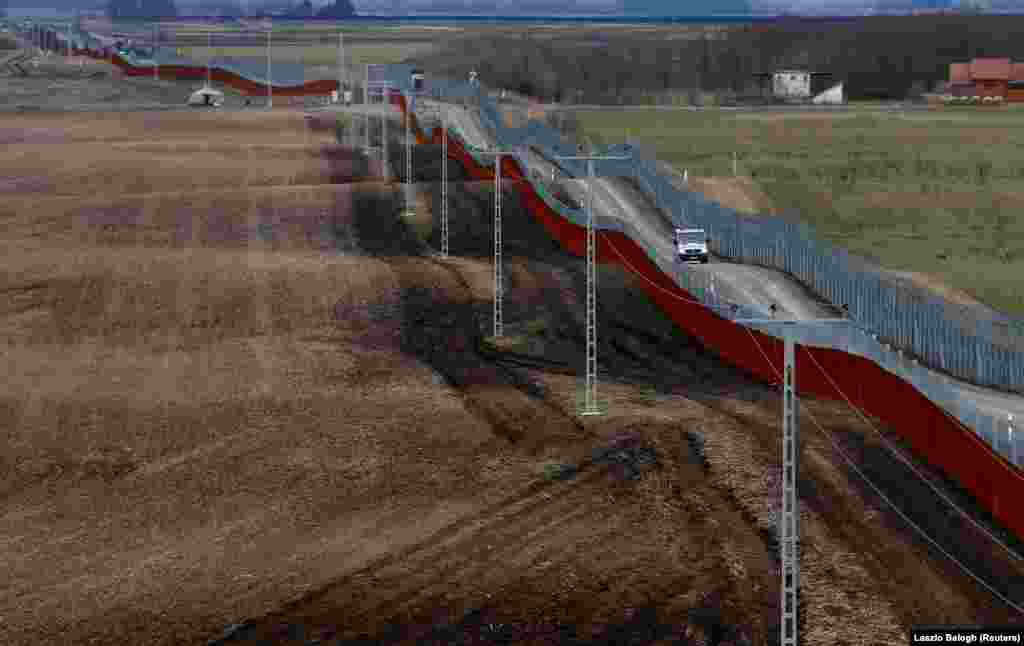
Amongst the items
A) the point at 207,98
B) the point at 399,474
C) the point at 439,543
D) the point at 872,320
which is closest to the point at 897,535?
the point at 439,543

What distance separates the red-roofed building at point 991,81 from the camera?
188 metres

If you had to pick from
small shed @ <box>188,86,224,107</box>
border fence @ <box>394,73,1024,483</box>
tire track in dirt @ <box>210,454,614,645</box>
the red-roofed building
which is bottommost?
tire track in dirt @ <box>210,454,614,645</box>

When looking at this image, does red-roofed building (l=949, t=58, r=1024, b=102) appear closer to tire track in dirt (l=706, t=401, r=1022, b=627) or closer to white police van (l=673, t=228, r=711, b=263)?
white police van (l=673, t=228, r=711, b=263)

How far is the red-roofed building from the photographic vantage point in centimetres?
18812

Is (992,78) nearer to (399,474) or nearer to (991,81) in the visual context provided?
(991,81)

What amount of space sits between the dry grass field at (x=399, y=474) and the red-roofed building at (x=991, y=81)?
126 metres

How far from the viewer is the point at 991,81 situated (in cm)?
18912

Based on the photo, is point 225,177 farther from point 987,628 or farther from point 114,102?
point 987,628

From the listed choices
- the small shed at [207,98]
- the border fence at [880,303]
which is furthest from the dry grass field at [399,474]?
the small shed at [207,98]

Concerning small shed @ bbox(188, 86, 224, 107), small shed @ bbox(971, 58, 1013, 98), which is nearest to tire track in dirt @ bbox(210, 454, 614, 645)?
small shed @ bbox(188, 86, 224, 107)

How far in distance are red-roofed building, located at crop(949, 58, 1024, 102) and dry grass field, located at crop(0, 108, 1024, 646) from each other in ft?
415

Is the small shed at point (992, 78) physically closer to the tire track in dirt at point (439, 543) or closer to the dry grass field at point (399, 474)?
the dry grass field at point (399, 474)

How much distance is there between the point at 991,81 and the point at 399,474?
160 m

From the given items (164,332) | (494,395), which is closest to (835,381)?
(494,395)
